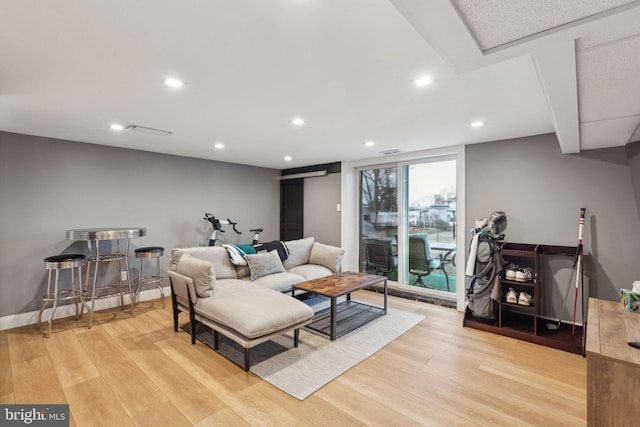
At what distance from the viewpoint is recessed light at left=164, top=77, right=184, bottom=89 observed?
1.97 meters

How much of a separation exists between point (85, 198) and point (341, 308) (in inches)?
148

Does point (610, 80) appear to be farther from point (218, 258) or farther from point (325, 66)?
point (218, 258)

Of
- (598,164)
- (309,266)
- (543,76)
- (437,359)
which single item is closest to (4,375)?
(309,266)

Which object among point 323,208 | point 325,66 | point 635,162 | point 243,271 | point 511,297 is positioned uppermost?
point 325,66

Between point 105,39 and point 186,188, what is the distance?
3.52 meters

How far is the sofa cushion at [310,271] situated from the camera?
4.17 metres

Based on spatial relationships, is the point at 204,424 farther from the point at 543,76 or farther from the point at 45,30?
the point at 543,76

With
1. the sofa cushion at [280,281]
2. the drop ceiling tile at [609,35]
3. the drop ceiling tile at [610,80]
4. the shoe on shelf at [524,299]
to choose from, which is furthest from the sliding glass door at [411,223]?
the drop ceiling tile at [609,35]

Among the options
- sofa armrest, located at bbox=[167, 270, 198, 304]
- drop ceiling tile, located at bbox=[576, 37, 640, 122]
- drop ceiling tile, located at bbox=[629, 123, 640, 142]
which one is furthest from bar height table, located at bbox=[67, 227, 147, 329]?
drop ceiling tile, located at bbox=[629, 123, 640, 142]

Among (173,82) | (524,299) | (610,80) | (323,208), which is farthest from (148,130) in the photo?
(524,299)

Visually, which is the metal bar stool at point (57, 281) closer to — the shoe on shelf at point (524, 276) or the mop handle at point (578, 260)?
the shoe on shelf at point (524, 276)

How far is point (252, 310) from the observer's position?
259cm

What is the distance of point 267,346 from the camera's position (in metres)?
2.90

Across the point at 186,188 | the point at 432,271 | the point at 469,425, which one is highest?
the point at 186,188
